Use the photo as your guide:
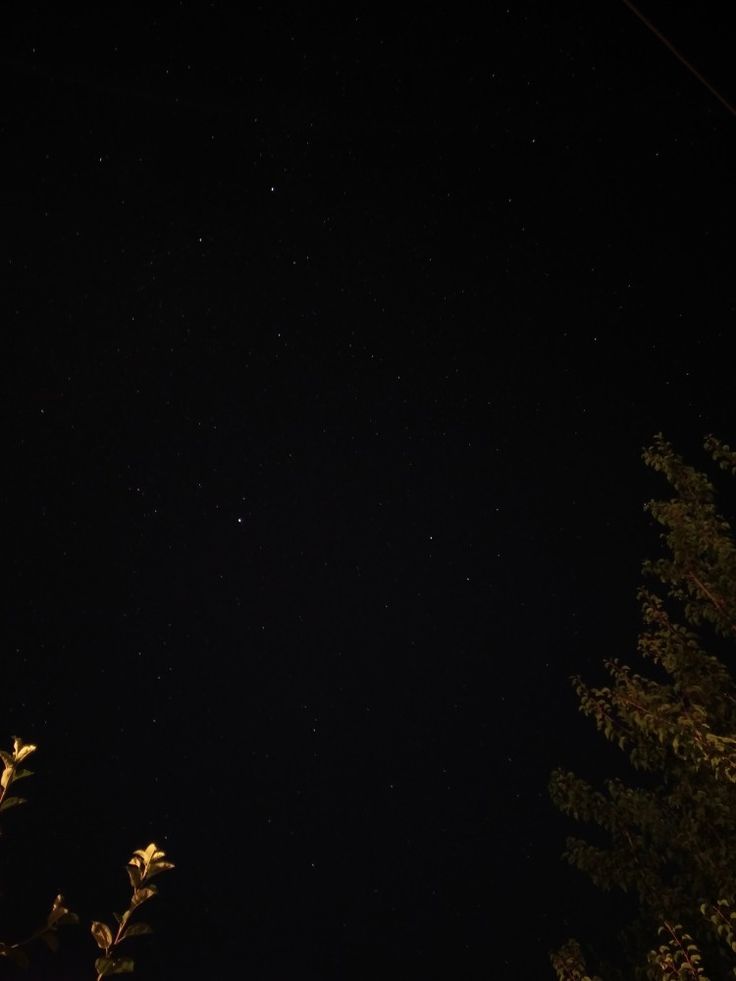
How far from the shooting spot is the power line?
1737 millimetres

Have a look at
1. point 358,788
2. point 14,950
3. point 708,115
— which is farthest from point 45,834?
point 708,115

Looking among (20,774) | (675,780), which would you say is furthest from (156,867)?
(675,780)

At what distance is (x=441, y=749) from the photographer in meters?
5.84

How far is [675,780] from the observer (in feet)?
10.4

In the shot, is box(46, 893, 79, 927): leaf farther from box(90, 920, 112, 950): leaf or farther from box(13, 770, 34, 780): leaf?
box(13, 770, 34, 780): leaf

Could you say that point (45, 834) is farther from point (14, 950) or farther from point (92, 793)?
point (14, 950)

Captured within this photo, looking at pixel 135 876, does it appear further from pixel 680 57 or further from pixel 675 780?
pixel 675 780

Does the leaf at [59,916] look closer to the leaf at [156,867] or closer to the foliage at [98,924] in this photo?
the foliage at [98,924]

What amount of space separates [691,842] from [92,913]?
13.7 feet

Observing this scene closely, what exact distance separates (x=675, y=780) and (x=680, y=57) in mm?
2671

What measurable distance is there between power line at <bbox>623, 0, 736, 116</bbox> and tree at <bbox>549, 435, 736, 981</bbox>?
4.31ft

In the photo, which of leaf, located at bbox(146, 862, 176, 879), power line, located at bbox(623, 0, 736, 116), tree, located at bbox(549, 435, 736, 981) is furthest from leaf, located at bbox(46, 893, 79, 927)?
power line, located at bbox(623, 0, 736, 116)

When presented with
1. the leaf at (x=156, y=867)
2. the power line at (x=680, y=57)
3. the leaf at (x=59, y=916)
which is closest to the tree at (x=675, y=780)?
the power line at (x=680, y=57)

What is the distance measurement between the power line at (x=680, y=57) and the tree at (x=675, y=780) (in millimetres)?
1312
